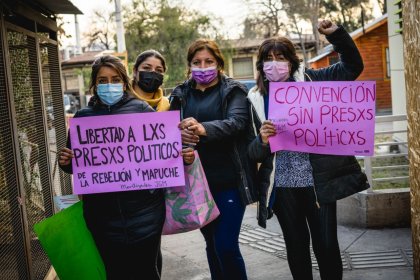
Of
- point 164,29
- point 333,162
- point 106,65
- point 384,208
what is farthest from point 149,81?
point 164,29

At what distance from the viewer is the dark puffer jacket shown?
2.95m

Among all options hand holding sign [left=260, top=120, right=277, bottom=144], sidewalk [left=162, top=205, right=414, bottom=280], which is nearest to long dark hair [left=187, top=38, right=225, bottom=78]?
hand holding sign [left=260, top=120, right=277, bottom=144]

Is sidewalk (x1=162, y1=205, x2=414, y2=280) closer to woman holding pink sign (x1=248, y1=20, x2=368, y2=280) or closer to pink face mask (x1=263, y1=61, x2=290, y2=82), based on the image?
woman holding pink sign (x1=248, y1=20, x2=368, y2=280)

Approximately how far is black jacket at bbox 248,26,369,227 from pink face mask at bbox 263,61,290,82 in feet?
0.57

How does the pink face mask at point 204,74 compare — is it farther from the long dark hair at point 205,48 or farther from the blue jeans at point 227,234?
the blue jeans at point 227,234

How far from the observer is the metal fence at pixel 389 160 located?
221 inches

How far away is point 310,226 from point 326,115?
734 millimetres

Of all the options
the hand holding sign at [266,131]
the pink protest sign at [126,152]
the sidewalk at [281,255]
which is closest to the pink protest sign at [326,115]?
the hand holding sign at [266,131]

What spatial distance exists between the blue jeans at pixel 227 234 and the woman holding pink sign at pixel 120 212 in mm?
459

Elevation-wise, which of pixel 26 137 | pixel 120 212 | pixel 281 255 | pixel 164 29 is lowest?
pixel 281 255

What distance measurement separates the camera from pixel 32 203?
4.46m

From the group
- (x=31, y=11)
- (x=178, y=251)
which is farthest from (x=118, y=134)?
(x=178, y=251)

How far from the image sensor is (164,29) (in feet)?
120

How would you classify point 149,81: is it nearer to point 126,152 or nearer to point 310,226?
point 126,152
